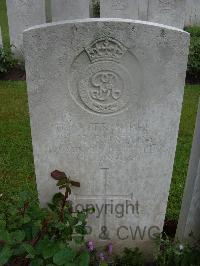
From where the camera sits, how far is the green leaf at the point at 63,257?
7.01 ft

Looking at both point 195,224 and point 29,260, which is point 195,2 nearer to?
point 195,224

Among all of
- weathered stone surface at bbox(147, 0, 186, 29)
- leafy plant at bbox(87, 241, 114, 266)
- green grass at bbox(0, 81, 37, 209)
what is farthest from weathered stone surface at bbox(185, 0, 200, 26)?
leafy plant at bbox(87, 241, 114, 266)

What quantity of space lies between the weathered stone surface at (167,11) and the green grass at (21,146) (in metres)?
1.73

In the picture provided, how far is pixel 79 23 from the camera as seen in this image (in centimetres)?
235

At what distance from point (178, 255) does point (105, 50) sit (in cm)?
149

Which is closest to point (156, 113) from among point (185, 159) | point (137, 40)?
point (137, 40)

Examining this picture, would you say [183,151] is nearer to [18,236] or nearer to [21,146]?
[21,146]

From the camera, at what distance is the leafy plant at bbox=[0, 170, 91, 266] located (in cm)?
218

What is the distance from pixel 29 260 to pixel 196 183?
3.98ft

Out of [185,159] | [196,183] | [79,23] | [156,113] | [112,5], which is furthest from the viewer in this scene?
[112,5]

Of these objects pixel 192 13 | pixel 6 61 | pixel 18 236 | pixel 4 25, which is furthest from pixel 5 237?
pixel 4 25

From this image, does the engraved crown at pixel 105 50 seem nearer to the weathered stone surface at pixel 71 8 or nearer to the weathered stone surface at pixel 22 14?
the weathered stone surface at pixel 22 14

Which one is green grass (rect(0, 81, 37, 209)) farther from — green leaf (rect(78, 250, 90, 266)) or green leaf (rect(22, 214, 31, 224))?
green leaf (rect(78, 250, 90, 266))

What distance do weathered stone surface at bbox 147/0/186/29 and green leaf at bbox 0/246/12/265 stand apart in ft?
20.8
